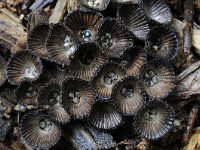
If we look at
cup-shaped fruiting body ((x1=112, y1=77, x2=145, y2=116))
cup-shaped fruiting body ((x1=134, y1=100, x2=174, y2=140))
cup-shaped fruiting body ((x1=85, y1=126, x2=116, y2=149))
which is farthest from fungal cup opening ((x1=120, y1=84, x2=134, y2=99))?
cup-shaped fruiting body ((x1=85, y1=126, x2=116, y2=149))

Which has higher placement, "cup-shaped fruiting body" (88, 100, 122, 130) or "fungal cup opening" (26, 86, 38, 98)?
"fungal cup opening" (26, 86, 38, 98)

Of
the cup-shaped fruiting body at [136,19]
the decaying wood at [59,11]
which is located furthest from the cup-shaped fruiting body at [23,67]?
the cup-shaped fruiting body at [136,19]

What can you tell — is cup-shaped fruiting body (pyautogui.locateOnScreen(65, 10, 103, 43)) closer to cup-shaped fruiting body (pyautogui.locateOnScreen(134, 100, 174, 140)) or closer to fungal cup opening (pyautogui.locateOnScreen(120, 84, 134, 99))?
fungal cup opening (pyautogui.locateOnScreen(120, 84, 134, 99))

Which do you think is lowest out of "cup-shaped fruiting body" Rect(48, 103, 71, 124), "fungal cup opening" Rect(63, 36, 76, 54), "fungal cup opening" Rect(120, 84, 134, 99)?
"cup-shaped fruiting body" Rect(48, 103, 71, 124)

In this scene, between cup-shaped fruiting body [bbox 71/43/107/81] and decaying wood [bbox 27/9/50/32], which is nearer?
cup-shaped fruiting body [bbox 71/43/107/81]

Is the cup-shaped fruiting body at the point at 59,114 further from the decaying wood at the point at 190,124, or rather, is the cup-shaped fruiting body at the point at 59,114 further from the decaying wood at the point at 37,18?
the decaying wood at the point at 190,124

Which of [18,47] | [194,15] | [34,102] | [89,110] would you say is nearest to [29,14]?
[18,47]

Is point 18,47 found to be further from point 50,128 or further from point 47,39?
point 50,128
